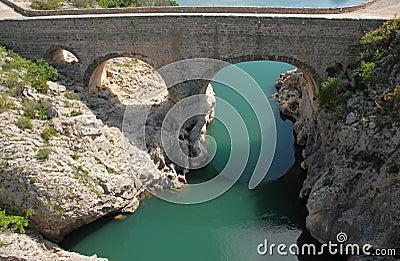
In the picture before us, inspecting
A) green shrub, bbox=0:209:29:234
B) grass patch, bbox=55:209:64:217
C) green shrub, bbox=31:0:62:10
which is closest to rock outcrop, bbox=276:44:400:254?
grass patch, bbox=55:209:64:217

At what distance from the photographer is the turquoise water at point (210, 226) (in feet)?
58.0

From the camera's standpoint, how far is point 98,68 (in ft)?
74.1

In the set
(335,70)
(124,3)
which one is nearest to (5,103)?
(335,70)

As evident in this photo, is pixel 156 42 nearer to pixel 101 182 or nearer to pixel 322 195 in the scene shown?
pixel 101 182

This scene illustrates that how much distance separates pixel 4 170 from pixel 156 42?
9660mm

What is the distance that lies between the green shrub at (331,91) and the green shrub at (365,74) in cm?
90

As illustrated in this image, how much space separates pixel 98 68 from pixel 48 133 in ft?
19.8

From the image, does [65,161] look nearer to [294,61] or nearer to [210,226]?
[210,226]

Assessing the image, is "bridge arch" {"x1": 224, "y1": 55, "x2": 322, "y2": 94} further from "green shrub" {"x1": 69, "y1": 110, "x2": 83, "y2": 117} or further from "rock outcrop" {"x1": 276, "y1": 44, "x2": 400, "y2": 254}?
"green shrub" {"x1": 69, "y1": 110, "x2": 83, "y2": 117}

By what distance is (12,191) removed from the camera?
53.7 feet

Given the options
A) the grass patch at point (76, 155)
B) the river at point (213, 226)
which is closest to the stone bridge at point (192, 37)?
the grass patch at point (76, 155)

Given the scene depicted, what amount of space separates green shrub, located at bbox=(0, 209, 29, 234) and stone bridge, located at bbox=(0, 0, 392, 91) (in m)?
8.75

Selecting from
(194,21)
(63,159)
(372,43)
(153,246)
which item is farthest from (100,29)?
(372,43)

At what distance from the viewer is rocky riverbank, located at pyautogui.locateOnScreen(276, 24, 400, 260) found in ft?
48.6
